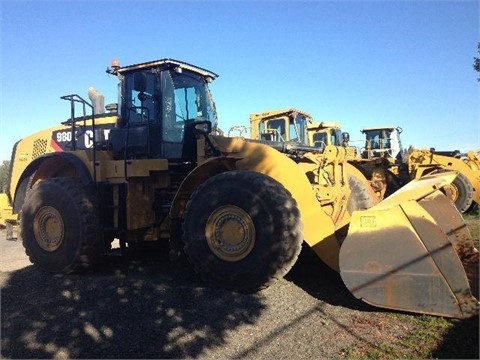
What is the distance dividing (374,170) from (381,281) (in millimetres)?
9300

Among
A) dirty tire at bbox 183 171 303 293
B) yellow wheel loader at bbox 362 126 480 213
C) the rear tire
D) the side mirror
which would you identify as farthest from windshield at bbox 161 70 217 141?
the rear tire

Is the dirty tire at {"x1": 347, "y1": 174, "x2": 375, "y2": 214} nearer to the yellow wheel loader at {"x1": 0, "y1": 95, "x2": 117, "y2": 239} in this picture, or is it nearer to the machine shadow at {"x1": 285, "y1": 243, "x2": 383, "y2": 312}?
the machine shadow at {"x1": 285, "y1": 243, "x2": 383, "y2": 312}

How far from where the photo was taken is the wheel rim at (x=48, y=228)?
20.3 feet

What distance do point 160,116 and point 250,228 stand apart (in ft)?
8.16

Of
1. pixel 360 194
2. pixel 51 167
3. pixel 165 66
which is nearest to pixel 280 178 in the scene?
pixel 165 66

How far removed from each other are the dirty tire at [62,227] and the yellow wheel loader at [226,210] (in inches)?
0.6

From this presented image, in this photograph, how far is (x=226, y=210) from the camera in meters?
5.13

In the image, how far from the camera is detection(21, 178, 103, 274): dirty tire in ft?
19.7

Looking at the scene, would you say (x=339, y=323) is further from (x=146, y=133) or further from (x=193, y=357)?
(x=146, y=133)

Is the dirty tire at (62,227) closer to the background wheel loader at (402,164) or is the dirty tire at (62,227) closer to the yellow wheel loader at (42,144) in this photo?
the yellow wheel loader at (42,144)

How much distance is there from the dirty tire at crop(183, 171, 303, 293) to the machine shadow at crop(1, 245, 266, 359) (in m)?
0.21

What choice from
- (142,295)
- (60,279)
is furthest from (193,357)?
(60,279)

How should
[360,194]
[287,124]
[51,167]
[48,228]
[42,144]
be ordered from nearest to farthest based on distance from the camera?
[48,228], [51,167], [360,194], [42,144], [287,124]

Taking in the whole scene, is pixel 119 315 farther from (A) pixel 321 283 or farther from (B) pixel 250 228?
(A) pixel 321 283
